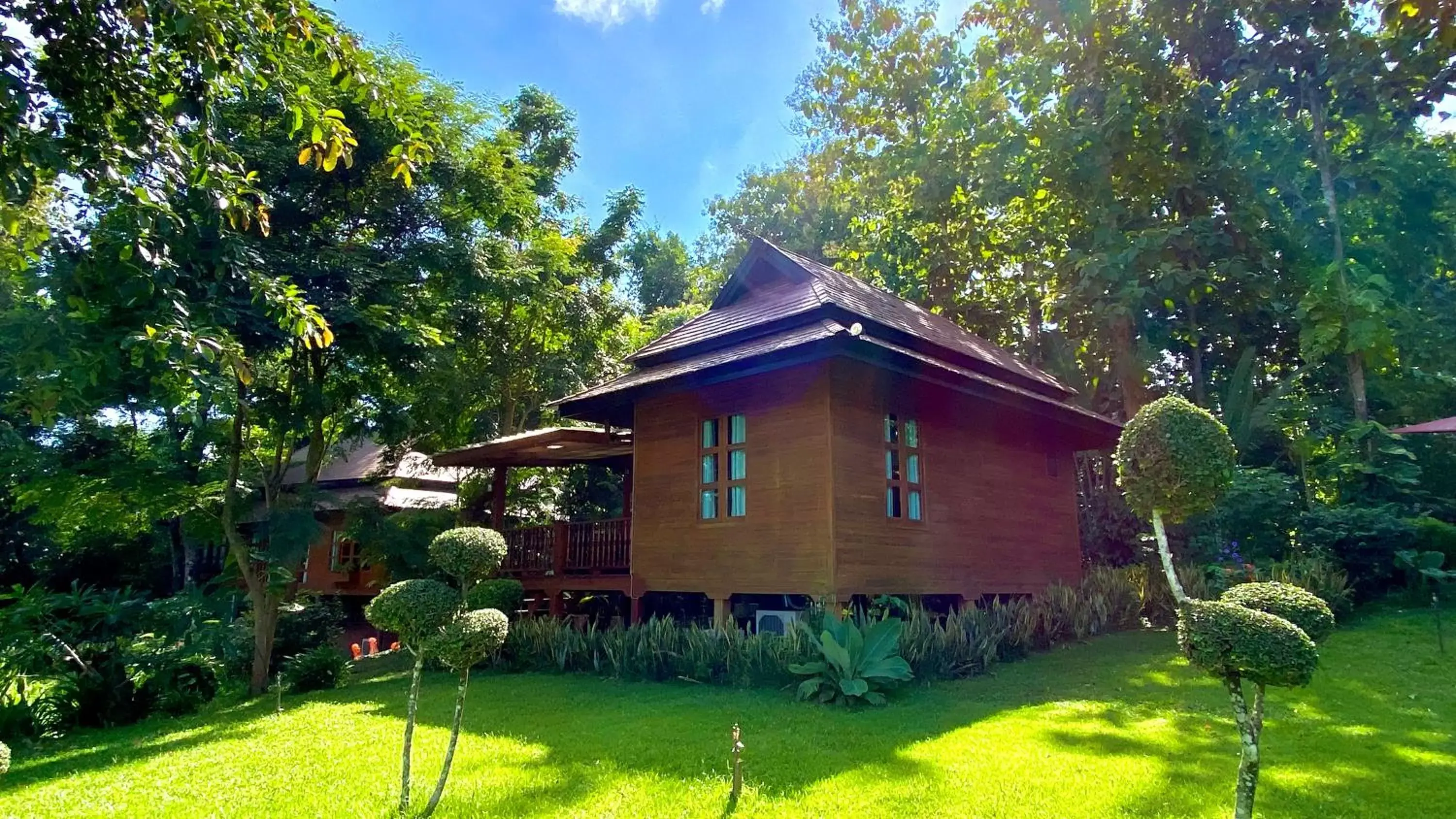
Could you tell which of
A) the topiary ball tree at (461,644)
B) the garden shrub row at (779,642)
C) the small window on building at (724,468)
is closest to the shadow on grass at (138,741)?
the garden shrub row at (779,642)

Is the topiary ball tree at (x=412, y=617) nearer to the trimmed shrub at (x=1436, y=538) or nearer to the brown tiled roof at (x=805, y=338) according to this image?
the brown tiled roof at (x=805, y=338)

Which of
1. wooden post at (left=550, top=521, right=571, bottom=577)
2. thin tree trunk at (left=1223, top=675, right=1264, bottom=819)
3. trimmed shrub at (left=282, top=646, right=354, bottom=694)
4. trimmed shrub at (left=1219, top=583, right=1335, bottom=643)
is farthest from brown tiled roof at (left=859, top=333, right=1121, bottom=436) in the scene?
trimmed shrub at (left=282, top=646, right=354, bottom=694)

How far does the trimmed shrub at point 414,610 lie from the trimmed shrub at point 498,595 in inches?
320

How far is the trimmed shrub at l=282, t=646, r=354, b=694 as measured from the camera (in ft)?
40.7

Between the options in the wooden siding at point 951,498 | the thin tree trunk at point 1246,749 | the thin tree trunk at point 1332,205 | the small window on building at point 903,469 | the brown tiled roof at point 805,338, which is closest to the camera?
the thin tree trunk at point 1246,749

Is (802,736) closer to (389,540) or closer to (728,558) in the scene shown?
(728,558)

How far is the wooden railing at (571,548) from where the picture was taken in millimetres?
13555

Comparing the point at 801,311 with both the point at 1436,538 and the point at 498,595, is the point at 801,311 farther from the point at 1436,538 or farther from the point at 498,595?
the point at 1436,538

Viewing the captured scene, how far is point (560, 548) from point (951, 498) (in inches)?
258

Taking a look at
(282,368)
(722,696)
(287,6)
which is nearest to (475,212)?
(282,368)

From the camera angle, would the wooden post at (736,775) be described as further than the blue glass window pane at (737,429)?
No

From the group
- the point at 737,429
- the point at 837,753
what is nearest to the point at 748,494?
the point at 737,429

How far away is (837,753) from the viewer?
6.55 meters

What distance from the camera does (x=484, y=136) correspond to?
49.5 feet
